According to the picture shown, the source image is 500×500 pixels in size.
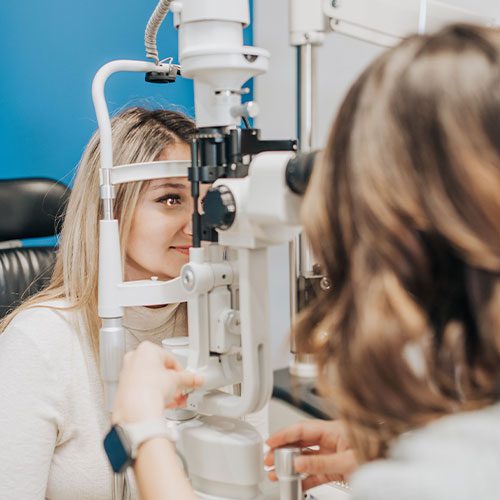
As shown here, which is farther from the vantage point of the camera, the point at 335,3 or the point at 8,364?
the point at 335,3

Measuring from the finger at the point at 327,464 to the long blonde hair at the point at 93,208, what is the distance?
1.56 feet

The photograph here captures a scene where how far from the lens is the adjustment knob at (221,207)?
2.48 ft

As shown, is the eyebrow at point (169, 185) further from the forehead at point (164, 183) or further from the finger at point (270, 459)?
the finger at point (270, 459)

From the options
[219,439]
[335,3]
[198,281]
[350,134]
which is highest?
[335,3]

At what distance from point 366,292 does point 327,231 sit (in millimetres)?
75

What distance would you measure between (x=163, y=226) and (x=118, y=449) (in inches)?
22.2

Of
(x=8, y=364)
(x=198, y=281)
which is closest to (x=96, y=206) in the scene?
(x=8, y=364)

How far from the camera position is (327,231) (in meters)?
0.61

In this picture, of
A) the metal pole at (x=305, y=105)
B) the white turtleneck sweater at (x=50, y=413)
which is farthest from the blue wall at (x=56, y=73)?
the white turtleneck sweater at (x=50, y=413)

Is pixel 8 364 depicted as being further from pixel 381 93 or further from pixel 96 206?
pixel 381 93

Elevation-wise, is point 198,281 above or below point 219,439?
above

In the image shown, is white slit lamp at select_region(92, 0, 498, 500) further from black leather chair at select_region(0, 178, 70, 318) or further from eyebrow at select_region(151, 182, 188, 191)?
black leather chair at select_region(0, 178, 70, 318)

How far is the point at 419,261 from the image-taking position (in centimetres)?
→ 58

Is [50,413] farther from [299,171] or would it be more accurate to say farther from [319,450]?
[299,171]
